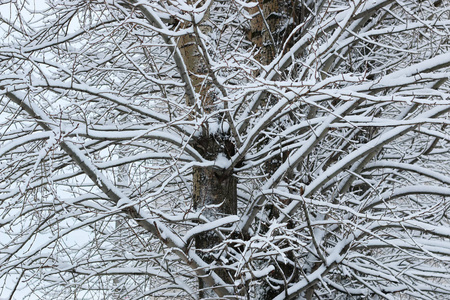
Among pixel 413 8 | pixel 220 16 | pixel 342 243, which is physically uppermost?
pixel 220 16

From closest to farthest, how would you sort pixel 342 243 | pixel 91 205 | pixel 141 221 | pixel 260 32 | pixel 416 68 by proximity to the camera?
pixel 416 68 → pixel 141 221 → pixel 91 205 → pixel 342 243 → pixel 260 32

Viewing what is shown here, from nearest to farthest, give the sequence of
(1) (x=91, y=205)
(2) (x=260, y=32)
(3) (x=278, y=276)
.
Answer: (1) (x=91, y=205), (3) (x=278, y=276), (2) (x=260, y=32)

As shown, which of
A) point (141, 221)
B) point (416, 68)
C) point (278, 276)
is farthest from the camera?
point (278, 276)

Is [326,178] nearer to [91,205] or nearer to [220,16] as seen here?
[91,205]

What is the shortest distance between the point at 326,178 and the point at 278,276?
67.6 inches

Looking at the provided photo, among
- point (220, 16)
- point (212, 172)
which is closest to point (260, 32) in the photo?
point (220, 16)

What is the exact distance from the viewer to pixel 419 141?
22.3 feet

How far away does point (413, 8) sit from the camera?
6305mm

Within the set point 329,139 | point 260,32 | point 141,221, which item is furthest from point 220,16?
point 141,221

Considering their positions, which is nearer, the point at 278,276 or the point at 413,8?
the point at 278,276

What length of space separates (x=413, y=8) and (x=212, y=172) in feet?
12.5

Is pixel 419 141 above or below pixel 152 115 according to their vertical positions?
above

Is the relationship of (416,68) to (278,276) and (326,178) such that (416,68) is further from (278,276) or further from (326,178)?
(278,276)

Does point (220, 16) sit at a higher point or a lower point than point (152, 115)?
higher
